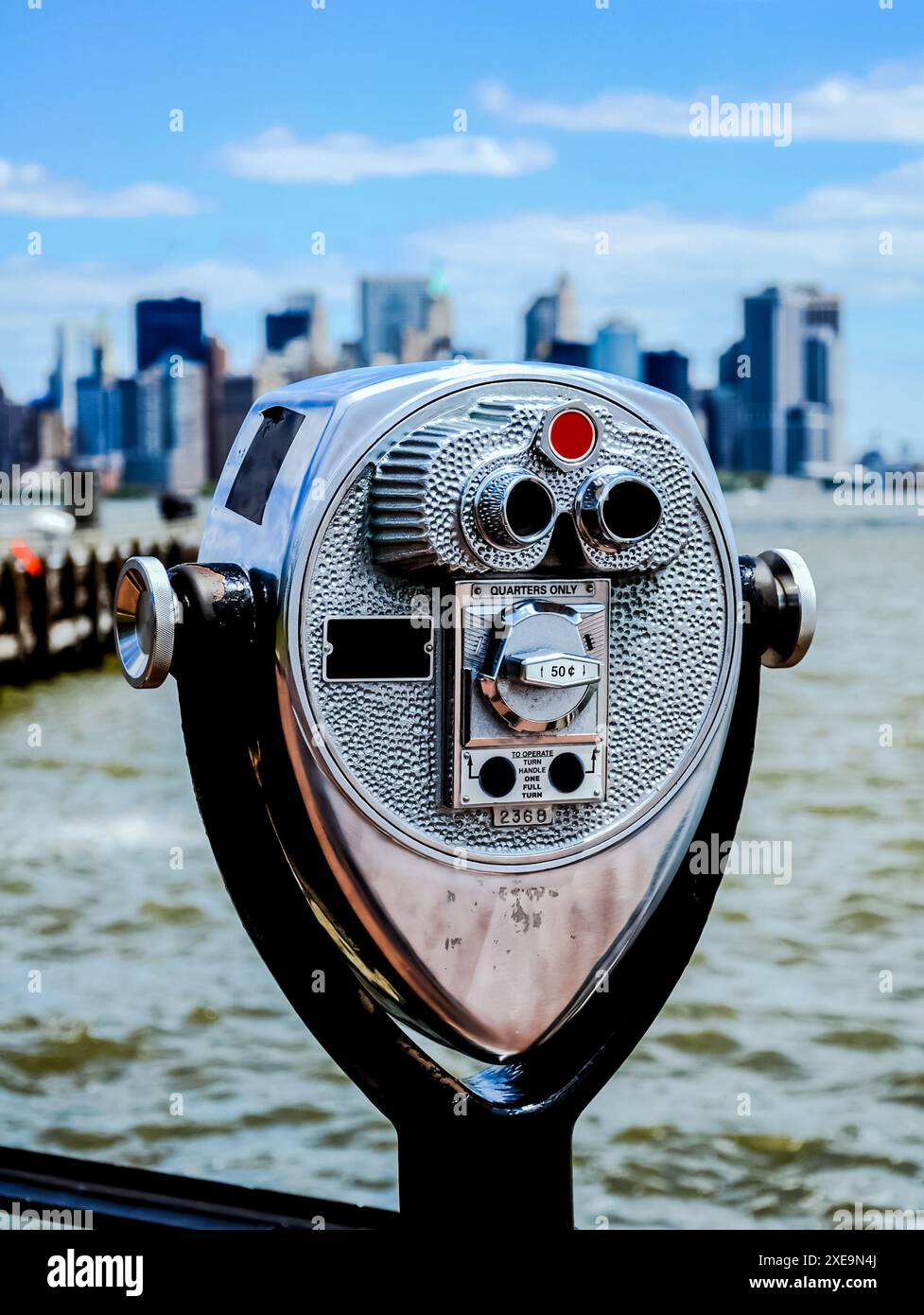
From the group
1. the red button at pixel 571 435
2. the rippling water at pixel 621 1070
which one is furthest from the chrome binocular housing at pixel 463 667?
the rippling water at pixel 621 1070

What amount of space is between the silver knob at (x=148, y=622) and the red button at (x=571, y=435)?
16.9 inches

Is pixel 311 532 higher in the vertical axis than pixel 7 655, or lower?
higher

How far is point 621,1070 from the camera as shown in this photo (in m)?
4.57

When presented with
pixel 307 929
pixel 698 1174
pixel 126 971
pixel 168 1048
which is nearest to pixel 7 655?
pixel 126 971

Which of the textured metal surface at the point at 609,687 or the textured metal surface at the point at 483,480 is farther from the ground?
the textured metal surface at the point at 483,480

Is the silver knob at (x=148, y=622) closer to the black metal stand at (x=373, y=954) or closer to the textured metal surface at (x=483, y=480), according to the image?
the black metal stand at (x=373, y=954)

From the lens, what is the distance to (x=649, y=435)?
1.91 m

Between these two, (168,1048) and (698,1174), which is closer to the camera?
(698,1174)

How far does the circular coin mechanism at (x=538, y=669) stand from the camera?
180 cm

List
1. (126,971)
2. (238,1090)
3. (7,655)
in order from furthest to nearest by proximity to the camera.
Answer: (7,655) → (126,971) → (238,1090)

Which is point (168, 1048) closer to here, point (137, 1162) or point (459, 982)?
point (137, 1162)

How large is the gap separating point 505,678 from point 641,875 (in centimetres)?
31

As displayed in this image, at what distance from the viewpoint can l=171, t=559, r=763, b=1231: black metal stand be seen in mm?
1803
